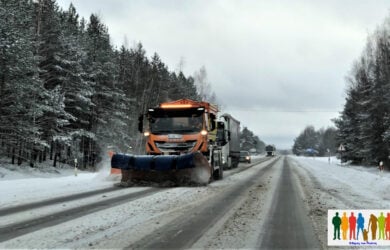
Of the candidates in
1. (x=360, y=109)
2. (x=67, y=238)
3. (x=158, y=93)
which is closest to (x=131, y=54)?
(x=158, y=93)

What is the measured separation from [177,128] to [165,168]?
68.6 inches

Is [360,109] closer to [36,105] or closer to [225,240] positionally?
[36,105]

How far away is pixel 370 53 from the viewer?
51688 millimetres

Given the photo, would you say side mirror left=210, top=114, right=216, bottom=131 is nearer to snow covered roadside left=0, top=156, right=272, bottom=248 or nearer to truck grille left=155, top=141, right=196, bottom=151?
truck grille left=155, top=141, right=196, bottom=151

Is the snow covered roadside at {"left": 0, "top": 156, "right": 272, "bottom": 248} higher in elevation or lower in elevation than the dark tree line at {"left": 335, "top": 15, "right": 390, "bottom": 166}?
lower

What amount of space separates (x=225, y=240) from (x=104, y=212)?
367 centimetres

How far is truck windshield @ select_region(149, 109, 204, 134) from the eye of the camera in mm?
16734

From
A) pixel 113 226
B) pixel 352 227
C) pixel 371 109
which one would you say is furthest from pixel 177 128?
pixel 371 109

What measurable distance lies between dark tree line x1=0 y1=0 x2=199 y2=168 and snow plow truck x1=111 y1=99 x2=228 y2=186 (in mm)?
11653

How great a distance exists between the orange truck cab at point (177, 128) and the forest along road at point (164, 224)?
4.18m

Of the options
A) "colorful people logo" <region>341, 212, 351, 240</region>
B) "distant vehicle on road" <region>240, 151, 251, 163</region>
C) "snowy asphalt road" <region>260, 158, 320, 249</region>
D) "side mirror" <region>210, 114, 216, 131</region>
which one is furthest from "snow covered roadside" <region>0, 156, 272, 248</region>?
"distant vehicle on road" <region>240, 151, 251, 163</region>

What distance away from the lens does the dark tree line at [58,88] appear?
25.3 metres

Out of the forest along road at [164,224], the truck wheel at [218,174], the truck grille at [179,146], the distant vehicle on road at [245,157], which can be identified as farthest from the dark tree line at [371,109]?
the forest along road at [164,224]

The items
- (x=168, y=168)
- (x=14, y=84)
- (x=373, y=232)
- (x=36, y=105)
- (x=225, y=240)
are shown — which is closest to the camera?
(x=373, y=232)
